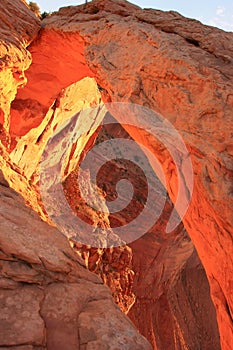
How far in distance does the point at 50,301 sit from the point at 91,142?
47.6 ft

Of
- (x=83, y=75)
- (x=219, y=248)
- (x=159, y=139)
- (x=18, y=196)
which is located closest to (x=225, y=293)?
(x=219, y=248)

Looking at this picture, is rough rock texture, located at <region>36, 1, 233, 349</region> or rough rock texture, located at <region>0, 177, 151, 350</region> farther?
rough rock texture, located at <region>36, 1, 233, 349</region>

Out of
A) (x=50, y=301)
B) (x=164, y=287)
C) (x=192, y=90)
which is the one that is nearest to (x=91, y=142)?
(x=164, y=287)

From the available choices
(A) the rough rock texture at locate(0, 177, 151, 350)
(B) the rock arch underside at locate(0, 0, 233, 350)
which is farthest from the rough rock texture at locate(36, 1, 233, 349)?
(A) the rough rock texture at locate(0, 177, 151, 350)

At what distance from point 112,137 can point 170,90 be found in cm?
1550

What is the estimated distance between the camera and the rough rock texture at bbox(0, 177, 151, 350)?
2936 mm

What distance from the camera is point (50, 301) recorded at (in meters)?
3.28

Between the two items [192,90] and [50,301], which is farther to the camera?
[192,90]

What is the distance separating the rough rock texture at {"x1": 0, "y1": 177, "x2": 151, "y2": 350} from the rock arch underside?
0.01m

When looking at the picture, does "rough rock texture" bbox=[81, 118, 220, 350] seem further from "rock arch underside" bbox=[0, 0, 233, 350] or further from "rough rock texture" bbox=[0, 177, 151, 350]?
"rough rock texture" bbox=[0, 177, 151, 350]

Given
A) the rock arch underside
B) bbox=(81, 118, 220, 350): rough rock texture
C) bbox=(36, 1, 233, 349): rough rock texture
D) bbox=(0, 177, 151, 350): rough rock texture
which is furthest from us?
bbox=(81, 118, 220, 350): rough rock texture

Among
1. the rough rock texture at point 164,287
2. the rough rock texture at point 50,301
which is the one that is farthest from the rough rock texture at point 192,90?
the rough rock texture at point 164,287

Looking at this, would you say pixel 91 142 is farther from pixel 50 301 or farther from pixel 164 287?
pixel 50 301

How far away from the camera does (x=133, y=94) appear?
6996 mm
